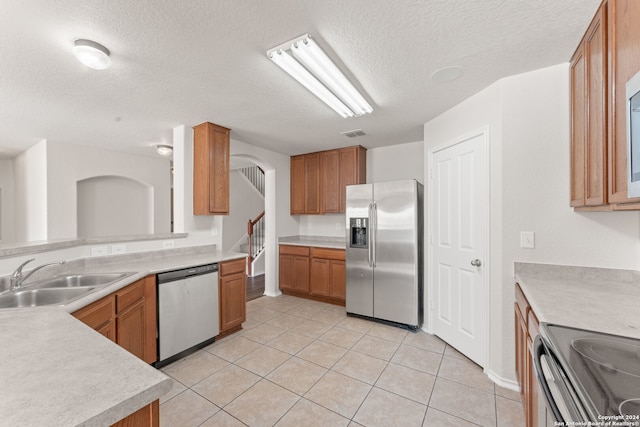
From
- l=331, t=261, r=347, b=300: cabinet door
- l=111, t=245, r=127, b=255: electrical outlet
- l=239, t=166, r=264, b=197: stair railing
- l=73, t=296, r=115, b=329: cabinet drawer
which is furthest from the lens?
l=239, t=166, r=264, b=197: stair railing

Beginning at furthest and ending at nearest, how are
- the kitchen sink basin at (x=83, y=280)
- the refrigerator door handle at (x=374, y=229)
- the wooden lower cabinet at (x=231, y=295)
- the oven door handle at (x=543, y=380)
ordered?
the refrigerator door handle at (x=374, y=229) → the wooden lower cabinet at (x=231, y=295) → the kitchen sink basin at (x=83, y=280) → the oven door handle at (x=543, y=380)

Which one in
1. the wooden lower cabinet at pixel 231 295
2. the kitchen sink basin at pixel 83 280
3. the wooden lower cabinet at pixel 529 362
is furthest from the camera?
the wooden lower cabinet at pixel 231 295

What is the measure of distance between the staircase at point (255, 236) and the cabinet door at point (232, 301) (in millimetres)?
2612

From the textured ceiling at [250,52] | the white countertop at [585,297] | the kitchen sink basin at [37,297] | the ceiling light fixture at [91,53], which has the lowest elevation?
the kitchen sink basin at [37,297]

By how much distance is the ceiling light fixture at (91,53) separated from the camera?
163 cm

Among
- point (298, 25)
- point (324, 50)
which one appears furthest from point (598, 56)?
point (298, 25)

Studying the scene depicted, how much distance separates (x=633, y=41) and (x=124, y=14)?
8.17 ft

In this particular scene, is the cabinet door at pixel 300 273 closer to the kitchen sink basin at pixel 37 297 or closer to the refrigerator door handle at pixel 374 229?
the refrigerator door handle at pixel 374 229

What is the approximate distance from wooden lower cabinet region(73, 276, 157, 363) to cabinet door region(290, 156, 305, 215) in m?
2.73

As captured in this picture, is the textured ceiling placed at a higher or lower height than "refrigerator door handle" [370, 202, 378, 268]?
higher

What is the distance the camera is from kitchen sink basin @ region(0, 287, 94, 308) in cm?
158

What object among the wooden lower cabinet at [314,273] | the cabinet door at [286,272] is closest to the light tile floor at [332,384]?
the wooden lower cabinet at [314,273]

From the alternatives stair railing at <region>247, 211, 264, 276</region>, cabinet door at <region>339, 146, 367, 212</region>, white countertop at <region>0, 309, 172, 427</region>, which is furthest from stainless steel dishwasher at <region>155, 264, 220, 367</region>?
stair railing at <region>247, 211, 264, 276</region>

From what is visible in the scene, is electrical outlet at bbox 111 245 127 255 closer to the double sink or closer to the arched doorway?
the double sink
